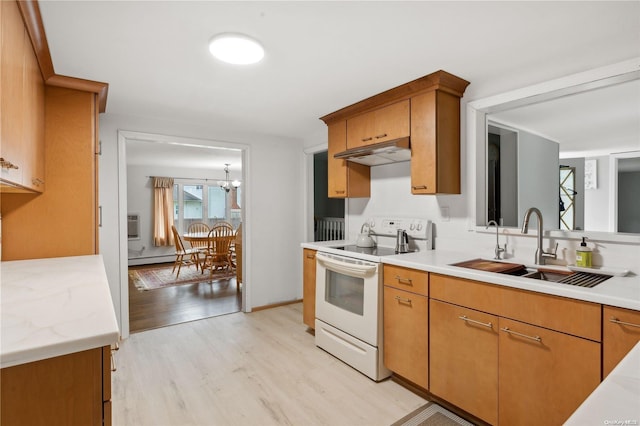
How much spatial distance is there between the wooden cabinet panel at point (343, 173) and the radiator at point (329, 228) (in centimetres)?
156

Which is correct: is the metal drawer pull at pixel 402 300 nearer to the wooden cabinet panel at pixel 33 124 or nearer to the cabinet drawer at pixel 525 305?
the cabinet drawer at pixel 525 305

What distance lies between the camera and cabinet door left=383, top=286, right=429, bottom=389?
2.11 m

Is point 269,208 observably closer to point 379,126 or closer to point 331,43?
point 379,126

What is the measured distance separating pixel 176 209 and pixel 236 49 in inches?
265

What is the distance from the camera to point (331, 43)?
6.02 ft

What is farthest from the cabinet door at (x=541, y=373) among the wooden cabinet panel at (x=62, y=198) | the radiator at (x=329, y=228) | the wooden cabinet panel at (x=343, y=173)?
the radiator at (x=329, y=228)

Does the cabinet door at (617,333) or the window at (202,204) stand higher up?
the window at (202,204)

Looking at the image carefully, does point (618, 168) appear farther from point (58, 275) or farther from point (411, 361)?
point (58, 275)

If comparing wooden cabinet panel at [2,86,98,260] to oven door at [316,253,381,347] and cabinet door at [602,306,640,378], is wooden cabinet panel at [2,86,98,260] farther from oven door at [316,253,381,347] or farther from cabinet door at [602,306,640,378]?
cabinet door at [602,306,640,378]

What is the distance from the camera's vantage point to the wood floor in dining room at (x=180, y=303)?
3.76 metres

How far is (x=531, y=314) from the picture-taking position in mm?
1603

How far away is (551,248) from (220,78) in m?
2.48

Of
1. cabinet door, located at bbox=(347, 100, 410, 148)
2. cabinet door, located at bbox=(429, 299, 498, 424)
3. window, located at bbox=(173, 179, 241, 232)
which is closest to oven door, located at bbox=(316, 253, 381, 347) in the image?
cabinet door, located at bbox=(429, 299, 498, 424)

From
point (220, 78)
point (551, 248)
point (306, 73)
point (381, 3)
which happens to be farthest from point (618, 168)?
point (220, 78)
